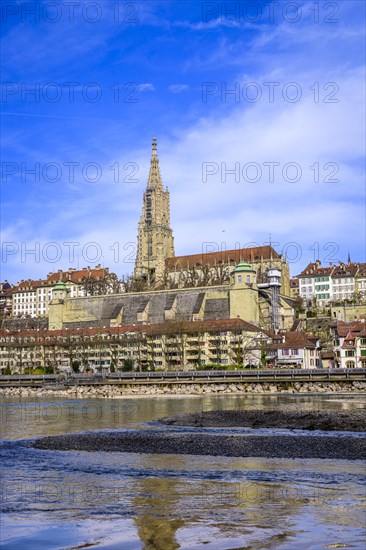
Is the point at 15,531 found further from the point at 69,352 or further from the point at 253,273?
the point at 253,273

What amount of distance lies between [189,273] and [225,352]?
76071mm

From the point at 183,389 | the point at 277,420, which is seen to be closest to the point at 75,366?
Answer: the point at 183,389

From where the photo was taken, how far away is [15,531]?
15773 millimetres

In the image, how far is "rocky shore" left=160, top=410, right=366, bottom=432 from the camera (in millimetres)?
36406

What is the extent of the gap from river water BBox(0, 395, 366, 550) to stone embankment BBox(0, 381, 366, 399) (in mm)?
50931

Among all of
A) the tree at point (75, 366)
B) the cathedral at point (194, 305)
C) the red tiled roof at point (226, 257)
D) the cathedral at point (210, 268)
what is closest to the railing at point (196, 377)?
the tree at point (75, 366)

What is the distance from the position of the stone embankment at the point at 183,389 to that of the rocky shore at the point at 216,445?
44143 millimetres

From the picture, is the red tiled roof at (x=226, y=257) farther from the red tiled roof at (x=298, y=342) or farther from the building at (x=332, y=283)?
the red tiled roof at (x=298, y=342)

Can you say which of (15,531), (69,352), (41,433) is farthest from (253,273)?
(15,531)

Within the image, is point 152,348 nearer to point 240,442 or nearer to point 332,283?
point 332,283

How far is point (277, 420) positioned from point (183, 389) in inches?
1692

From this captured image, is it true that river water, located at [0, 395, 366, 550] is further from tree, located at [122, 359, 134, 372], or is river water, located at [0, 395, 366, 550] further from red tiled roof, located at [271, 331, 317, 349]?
tree, located at [122, 359, 134, 372]

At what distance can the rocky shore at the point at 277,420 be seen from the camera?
36406 mm

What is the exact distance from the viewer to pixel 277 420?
40625 mm
